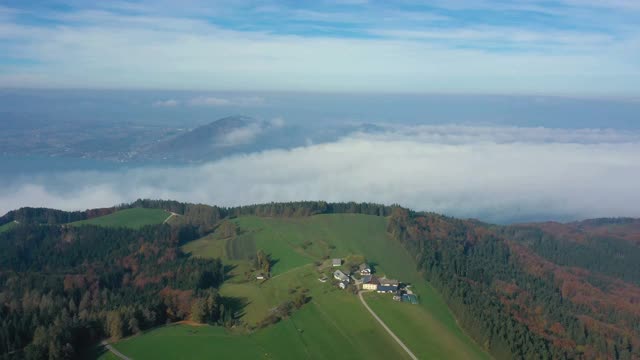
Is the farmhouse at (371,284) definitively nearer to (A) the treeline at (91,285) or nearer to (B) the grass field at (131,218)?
(A) the treeline at (91,285)

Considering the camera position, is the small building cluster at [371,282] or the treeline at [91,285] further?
the small building cluster at [371,282]

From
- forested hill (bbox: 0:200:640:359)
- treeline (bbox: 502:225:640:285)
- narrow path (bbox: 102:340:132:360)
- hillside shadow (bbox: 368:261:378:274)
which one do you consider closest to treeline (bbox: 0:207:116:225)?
forested hill (bbox: 0:200:640:359)

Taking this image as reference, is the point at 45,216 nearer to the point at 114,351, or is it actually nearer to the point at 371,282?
the point at 114,351

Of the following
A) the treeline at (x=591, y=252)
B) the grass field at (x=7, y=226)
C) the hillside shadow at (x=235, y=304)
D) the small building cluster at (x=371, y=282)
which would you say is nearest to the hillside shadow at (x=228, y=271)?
the hillside shadow at (x=235, y=304)

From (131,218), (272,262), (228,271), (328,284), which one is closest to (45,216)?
(131,218)

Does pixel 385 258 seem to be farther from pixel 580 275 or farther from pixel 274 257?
pixel 580 275

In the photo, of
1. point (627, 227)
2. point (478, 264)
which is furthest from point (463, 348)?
point (627, 227)
